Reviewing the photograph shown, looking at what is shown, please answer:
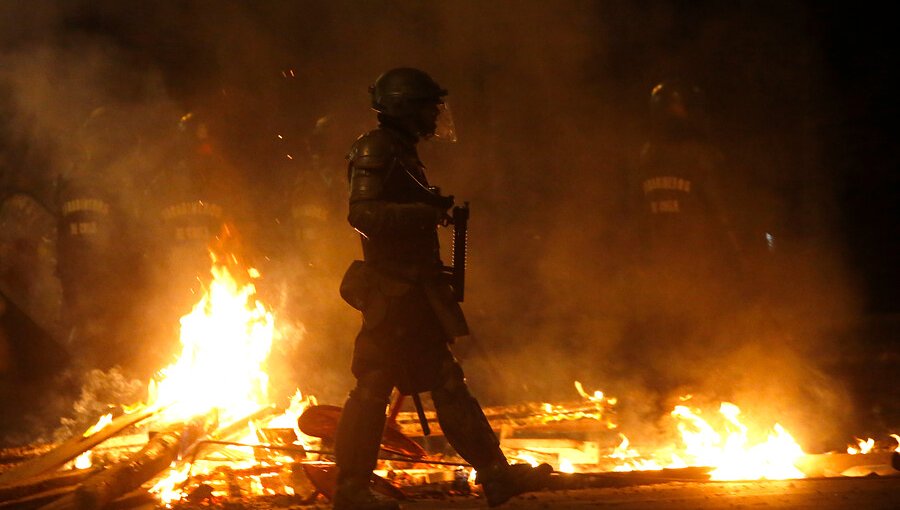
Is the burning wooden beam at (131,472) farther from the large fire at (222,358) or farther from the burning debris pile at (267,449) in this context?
the large fire at (222,358)

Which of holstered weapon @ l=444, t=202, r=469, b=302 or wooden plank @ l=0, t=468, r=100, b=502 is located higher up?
holstered weapon @ l=444, t=202, r=469, b=302

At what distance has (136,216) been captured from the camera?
31.9 ft

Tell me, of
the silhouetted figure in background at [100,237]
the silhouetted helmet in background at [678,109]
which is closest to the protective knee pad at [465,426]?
the silhouetted helmet in background at [678,109]

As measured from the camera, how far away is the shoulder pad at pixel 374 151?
3.28 m

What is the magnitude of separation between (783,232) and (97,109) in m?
9.30

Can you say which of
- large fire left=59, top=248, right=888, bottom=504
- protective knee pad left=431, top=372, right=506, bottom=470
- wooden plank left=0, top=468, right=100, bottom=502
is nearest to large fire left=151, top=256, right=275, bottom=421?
large fire left=59, top=248, right=888, bottom=504

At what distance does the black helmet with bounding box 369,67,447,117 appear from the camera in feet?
11.5

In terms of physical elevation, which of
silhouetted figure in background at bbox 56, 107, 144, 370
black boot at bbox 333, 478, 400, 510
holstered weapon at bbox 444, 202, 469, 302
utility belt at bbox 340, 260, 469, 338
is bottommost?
black boot at bbox 333, 478, 400, 510

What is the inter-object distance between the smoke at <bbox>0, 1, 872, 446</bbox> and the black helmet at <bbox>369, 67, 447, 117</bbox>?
15.4 ft

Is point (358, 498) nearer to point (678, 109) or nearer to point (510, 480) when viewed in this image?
point (510, 480)

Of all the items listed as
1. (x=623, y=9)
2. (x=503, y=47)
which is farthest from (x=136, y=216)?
(x=623, y=9)

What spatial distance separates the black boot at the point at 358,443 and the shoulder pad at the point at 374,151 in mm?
1062

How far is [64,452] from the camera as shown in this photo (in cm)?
470

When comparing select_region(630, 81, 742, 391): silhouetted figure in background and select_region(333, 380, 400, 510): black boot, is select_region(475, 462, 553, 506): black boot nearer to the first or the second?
select_region(333, 380, 400, 510): black boot
